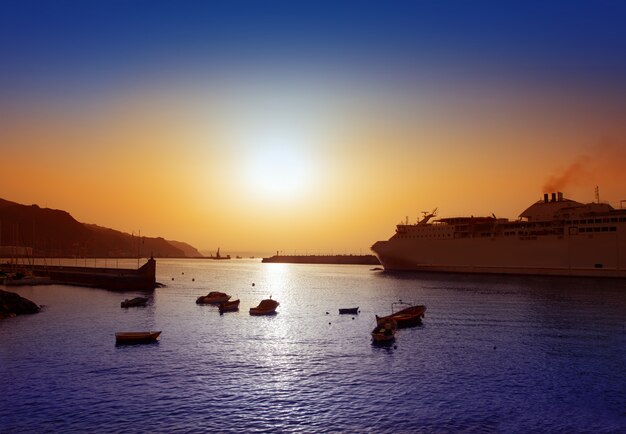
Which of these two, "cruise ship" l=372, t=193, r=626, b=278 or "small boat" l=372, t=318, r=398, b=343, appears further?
"cruise ship" l=372, t=193, r=626, b=278

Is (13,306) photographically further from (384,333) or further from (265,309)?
(384,333)

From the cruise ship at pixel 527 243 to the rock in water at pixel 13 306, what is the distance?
101 m

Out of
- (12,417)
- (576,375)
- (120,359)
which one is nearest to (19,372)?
(120,359)


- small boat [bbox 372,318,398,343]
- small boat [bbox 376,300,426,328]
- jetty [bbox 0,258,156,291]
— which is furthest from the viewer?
jetty [bbox 0,258,156,291]

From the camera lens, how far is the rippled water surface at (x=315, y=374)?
23031 millimetres

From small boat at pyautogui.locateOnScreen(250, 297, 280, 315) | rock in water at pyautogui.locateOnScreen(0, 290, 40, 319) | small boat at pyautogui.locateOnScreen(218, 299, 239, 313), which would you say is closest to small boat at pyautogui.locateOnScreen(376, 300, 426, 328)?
small boat at pyautogui.locateOnScreen(250, 297, 280, 315)

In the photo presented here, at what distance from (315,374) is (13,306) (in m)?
46.1

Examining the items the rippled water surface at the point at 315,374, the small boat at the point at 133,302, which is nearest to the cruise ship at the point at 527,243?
the rippled water surface at the point at 315,374

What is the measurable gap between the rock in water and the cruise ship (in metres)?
101

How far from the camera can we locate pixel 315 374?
1243 inches

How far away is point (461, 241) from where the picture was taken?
129 metres

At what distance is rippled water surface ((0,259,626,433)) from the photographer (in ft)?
75.6

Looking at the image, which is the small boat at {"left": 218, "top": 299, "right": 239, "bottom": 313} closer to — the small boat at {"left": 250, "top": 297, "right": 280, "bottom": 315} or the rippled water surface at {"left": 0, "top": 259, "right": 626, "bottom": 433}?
the small boat at {"left": 250, "top": 297, "right": 280, "bottom": 315}

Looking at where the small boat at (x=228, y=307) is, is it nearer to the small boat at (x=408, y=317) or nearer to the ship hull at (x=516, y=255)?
the small boat at (x=408, y=317)
